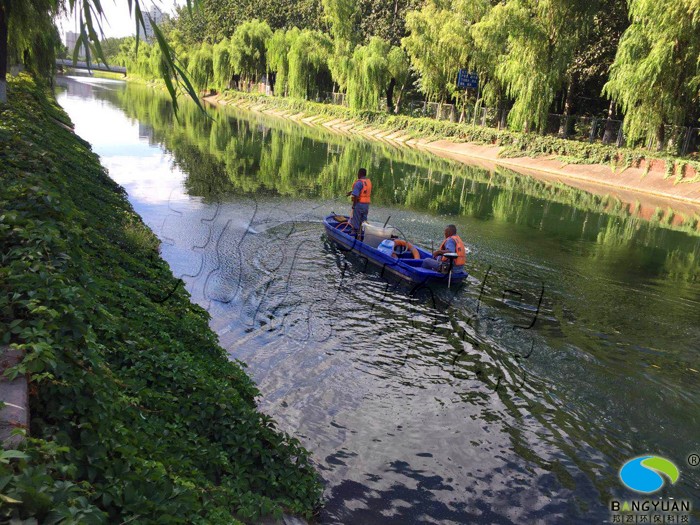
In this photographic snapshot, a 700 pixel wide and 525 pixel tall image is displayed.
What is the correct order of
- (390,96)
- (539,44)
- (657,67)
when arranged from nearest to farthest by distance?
1. (657,67)
2. (539,44)
3. (390,96)

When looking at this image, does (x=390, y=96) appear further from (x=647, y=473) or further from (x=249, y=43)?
(x=647, y=473)

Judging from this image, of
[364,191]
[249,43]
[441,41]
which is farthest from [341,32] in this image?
[364,191]

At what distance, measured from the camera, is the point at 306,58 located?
192 feet

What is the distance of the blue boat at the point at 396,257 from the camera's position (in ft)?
41.2

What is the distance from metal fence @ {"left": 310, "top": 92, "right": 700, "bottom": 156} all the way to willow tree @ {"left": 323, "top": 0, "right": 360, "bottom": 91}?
5806 mm

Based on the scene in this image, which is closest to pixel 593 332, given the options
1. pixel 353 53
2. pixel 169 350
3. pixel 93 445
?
pixel 169 350

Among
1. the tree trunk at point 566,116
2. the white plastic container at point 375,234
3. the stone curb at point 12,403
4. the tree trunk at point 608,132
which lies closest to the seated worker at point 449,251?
the white plastic container at point 375,234

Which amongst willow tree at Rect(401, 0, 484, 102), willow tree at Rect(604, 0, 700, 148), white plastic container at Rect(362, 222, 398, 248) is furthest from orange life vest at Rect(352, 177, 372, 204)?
willow tree at Rect(401, 0, 484, 102)

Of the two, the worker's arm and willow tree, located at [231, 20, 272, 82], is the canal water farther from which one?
willow tree, located at [231, 20, 272, 82]

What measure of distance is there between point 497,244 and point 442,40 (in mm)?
29931

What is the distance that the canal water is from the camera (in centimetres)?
663

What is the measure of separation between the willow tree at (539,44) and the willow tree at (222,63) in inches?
1697

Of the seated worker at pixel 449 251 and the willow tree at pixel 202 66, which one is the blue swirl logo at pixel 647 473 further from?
the willow tree at pixel 202 66

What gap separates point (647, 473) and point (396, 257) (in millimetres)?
7440
